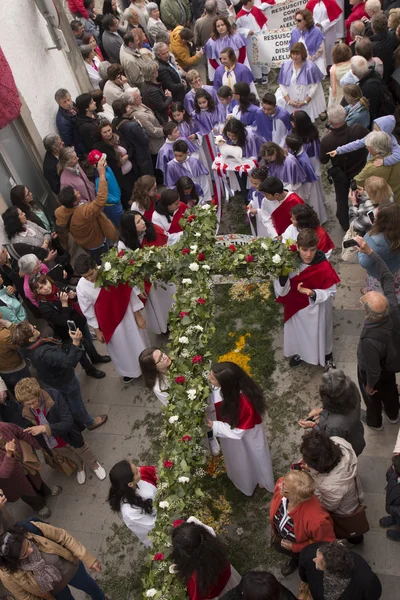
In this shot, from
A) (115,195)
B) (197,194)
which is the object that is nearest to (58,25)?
(115,195)

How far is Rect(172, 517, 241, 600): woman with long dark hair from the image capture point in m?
4.07

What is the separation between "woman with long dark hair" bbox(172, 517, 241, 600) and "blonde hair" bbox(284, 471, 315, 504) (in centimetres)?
66

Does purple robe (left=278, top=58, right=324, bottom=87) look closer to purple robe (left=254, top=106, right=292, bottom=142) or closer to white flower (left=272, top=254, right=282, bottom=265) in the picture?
purple robe (left=254, top=106, right=292, bottom=142)

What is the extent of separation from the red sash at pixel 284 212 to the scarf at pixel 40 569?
452 cm

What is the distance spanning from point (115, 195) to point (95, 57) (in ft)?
12.4

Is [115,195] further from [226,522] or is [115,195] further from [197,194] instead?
[226,522]

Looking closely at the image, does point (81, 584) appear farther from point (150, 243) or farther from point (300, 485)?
point (150, 243)

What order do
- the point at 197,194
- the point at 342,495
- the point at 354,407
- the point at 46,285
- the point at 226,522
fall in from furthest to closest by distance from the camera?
the point at 197,194 → the point at 46,285 → the point at 226,522 → the point at 354,407 → the point at 342,495

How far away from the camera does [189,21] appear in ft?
47.1

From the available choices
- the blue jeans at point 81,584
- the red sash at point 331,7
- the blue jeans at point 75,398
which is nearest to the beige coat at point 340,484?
the blue jeans at point 81,584

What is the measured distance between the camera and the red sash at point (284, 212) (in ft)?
23.6

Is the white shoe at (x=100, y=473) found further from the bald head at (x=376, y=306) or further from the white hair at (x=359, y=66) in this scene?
the white hair at (x=359, y=66)

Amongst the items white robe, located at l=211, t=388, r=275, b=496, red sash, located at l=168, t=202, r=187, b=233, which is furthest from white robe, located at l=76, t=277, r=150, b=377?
white robe, located at l=211, t=388, r=275, b=496

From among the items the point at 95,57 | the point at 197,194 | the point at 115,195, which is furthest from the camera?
the point at 95,57
